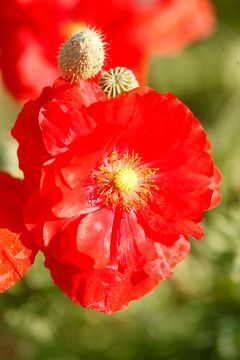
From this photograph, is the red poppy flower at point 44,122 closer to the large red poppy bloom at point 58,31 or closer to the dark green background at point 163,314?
the dark green background at point 163,314

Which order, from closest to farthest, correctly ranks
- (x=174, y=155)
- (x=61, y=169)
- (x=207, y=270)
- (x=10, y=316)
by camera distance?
(x=61, y=169), (x=174, y=155), (x=10, y=316), (x=207, y=270)

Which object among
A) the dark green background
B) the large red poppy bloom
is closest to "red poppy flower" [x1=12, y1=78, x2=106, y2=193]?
the dark green background

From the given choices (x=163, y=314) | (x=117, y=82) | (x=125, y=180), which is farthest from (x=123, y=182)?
(x=163, y=314)

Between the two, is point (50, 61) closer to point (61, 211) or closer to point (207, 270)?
point (207, 270)

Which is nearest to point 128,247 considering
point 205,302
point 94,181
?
point 94,181

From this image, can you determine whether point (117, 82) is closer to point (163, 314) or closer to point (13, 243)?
point (13, 243)

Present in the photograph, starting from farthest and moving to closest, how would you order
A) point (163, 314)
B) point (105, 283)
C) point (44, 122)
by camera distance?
point (163, 314), point (105, 283), point (44, 122)
